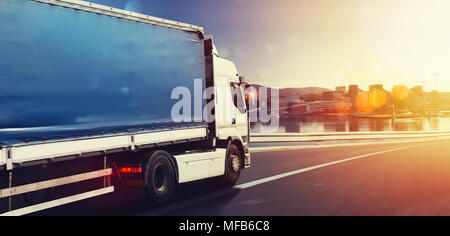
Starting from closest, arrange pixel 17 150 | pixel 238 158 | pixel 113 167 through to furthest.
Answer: pixel 17 150
pixel 113 167
pixel 238 158

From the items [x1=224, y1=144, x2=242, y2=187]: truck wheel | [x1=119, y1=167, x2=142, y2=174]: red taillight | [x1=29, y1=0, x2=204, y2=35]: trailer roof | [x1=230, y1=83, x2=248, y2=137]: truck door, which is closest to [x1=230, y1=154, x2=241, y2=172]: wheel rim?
[x1=224, y1=144, x2=242, y2=187]: truck wheel

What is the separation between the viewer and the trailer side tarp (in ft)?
21.1

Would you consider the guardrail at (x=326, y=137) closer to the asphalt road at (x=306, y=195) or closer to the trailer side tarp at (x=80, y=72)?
the asphalt road at (x=306, y=195)

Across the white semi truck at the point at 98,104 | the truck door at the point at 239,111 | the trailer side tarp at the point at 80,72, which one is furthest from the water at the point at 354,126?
the trailer side tarp at the point at 80,72

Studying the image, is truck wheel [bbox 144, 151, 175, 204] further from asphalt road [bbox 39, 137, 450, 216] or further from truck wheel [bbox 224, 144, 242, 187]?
truck wheel [bbox 224, 144, 242, 187]

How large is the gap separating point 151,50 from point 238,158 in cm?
415

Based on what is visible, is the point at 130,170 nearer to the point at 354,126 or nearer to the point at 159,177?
the point at 159,177

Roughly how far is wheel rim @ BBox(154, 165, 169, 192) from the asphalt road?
1.16ft

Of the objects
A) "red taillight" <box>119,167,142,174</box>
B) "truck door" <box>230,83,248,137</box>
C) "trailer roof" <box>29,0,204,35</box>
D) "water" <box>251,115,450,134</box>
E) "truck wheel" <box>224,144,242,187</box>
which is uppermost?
"trailer roof" <box>29,0,204,35</box>

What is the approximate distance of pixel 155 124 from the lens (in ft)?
30.0

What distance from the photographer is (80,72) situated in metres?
7.41
